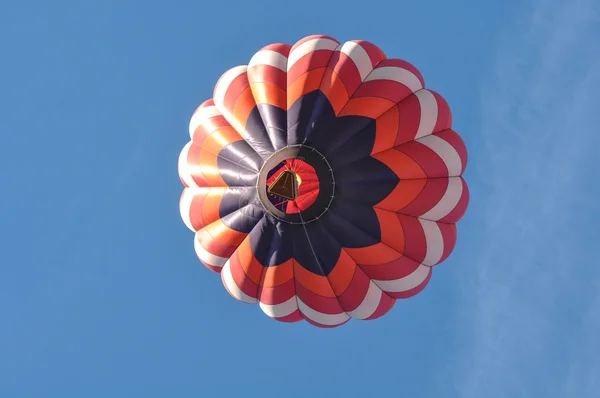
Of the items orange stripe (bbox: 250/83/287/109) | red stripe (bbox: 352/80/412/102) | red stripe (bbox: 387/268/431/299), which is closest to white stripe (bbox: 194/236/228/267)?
orange stripe (bbox: 250/83/287/109)

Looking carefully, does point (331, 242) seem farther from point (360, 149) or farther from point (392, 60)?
point (392, 60)

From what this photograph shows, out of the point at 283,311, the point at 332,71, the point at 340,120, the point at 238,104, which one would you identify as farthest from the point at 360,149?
the point at 283,311

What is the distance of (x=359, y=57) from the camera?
12859 millimetres

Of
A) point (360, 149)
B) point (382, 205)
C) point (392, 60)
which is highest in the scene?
point (392, 60)

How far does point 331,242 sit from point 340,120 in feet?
7.91

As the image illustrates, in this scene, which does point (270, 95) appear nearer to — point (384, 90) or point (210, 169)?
point (210, 169)

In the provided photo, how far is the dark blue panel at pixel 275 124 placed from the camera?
40.1 ft

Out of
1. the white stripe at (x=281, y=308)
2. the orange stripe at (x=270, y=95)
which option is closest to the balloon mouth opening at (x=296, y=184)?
the orange stripe at (x=270, y=95)

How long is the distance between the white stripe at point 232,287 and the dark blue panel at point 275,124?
302 centimetres

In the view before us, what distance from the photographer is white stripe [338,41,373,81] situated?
1280 cm

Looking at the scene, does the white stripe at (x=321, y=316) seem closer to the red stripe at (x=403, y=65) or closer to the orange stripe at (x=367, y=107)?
the orange stripe at (x=367, y=107)

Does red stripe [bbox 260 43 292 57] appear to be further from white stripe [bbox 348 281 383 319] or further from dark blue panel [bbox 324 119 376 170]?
white stripe [bbox 348 281 383 319]

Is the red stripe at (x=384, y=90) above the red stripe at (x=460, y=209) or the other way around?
above

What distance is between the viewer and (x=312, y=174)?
1233cm
